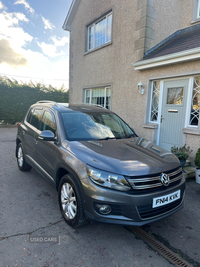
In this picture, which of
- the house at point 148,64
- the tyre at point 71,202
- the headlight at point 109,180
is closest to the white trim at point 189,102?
the house at point 148,64

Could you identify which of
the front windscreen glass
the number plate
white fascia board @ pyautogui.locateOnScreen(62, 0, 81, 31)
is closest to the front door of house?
the front windscreen glass

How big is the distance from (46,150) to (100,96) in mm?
6478

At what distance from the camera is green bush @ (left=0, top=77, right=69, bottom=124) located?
14147 mm

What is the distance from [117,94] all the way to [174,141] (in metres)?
3.22

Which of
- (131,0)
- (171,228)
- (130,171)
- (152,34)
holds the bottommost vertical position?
(171,228)

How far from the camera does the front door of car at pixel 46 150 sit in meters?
3.06

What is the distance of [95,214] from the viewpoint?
2.21m

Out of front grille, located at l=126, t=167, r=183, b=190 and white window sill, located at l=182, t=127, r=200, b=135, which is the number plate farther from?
white window sill, located at l=182, t=127, r=200, b=135

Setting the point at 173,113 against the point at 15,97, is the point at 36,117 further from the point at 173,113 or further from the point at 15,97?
the point at 15,97

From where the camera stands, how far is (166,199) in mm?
2363

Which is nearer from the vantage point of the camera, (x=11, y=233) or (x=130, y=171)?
(x=130, y=171)

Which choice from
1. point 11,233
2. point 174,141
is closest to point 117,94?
point 174,141

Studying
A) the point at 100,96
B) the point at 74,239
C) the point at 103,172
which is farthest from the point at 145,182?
the point at 100,96

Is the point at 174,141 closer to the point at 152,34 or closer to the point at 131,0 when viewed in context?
the point at 152,34
